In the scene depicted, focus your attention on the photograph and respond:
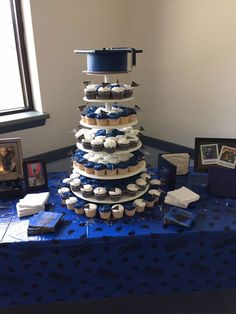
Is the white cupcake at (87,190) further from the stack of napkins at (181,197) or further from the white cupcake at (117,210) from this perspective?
the stack of napkins at (181,197)

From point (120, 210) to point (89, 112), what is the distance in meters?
0.46

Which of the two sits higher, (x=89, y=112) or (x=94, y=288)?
(x=89, y=112)

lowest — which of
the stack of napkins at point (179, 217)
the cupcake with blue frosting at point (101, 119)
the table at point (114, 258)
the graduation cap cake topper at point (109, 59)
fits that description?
the table at point (114, 258)

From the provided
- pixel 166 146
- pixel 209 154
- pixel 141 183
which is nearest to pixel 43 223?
pixel 141 183

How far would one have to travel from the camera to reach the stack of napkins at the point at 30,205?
131 cm

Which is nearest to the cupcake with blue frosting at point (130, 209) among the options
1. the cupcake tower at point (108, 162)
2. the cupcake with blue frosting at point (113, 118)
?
the cupcake tower at point (108, 162)

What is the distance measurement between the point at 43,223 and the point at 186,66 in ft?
3.98

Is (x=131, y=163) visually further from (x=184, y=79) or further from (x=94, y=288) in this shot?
(x=184, y=79)

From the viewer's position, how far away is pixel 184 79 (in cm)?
177

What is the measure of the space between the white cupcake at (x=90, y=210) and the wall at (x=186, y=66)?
0.88 m

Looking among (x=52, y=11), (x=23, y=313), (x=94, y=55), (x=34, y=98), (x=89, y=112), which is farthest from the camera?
(x=34, y=98)

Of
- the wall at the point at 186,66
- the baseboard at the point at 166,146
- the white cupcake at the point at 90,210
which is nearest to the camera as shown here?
the white cupcake at the point at 90,210

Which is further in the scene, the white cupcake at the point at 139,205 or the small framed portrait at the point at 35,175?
the small framed portrait at the point at 35,175

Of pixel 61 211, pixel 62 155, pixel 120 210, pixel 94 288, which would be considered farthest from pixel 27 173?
pixel 94 288
